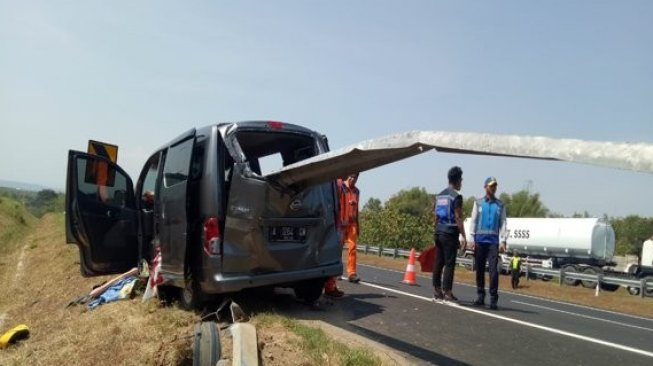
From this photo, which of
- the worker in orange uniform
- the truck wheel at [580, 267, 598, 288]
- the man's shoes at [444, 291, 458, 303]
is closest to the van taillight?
the worker in orange uniform

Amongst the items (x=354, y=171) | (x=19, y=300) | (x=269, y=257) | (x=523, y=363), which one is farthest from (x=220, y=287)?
(x=19, y=300)

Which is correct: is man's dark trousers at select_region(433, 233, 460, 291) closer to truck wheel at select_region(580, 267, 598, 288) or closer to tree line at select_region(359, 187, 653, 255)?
tree line at select_region(359, 187, 653, 255)

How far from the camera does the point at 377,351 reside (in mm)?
4973

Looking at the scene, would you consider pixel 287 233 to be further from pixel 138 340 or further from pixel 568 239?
pixel 568 239

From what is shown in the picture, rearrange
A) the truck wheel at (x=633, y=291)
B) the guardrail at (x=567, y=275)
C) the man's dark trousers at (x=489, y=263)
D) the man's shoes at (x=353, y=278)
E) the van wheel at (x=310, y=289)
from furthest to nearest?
the truck wheel at (x=633, y=291) → the guardrail at (x=567, y=275) → the man's shoes at (x=353, y=278) → the man's dark trousers at (x=489, y=263) → the van wheel at (x=310, y=289)

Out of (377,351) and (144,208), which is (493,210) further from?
(144,208)

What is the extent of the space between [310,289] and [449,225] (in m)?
2.20

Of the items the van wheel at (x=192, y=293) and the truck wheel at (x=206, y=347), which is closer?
the truck wheel at (x=206, y=347)

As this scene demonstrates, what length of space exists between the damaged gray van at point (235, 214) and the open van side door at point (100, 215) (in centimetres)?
3

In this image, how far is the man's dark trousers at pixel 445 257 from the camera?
8.09 meters

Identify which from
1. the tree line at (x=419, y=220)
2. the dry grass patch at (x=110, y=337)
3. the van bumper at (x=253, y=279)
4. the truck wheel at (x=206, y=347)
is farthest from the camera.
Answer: the tree line at (x=419, y=220)

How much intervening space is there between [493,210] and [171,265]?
445 centimetres

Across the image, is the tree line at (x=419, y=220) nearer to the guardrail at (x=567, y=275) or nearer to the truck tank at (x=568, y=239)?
the truck tank at (x=568, y=239)


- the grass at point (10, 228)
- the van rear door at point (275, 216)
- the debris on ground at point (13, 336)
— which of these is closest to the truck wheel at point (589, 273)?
the van rear door at point (275, 216)
